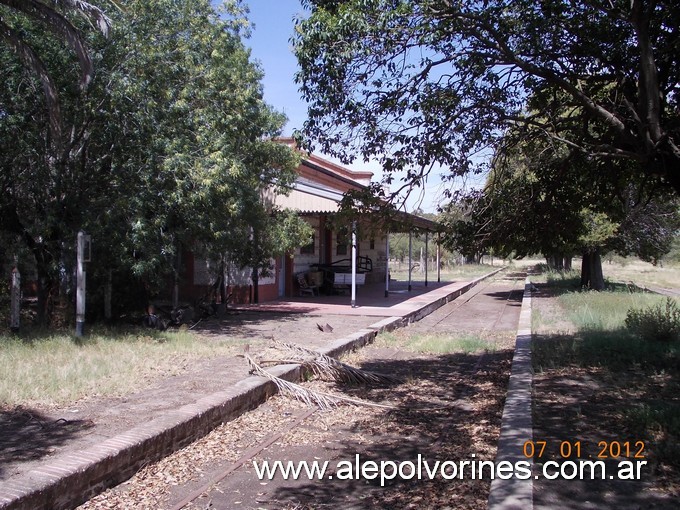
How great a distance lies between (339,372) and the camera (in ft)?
28.0

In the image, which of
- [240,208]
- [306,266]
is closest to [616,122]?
[240,208]

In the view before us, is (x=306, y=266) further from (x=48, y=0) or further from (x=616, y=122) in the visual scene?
(x=616, y=122)

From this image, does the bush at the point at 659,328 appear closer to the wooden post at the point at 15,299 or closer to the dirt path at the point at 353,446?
the dirt path at the point at 353,446

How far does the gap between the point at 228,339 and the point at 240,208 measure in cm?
271

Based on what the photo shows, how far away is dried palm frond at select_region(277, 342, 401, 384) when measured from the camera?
27.7 ft

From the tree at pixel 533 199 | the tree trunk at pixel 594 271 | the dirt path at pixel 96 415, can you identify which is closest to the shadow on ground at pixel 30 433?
the dirt path at pixel 96 415

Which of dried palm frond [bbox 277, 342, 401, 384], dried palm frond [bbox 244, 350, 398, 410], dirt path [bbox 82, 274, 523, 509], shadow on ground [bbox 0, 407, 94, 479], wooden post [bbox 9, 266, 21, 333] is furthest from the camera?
wooden post [bbox 9, 266, 21, 333]

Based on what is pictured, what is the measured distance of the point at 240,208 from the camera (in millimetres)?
12125

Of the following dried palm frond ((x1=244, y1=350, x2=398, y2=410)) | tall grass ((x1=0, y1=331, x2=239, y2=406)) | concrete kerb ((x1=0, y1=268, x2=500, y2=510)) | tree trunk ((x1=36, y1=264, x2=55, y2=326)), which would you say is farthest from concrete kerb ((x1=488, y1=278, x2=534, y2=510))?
tree trunk ((x1=36, y1=264, x2=55, y2=326))

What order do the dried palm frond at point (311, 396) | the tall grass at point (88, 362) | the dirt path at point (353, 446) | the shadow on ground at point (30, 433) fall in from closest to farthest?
the dirt path at point (353, 446) < the shadow on ground at point (30, 433) < the tall grass at point (88, 362) < the dried palm frond at point (311, 396)

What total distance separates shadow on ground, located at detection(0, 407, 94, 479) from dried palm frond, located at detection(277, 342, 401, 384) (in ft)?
11.6

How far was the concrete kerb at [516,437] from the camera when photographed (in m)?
4.08

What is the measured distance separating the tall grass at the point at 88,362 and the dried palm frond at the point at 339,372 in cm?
Answer: 181
